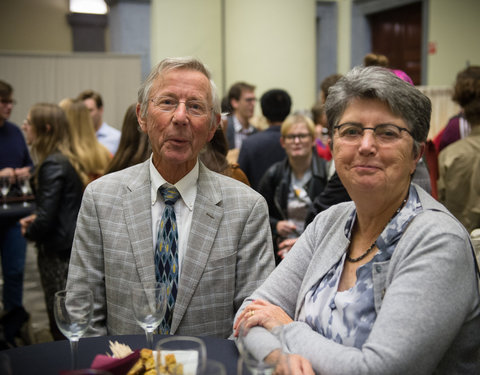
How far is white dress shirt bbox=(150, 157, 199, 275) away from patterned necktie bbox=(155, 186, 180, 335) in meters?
0.02

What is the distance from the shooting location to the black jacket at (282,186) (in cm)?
409

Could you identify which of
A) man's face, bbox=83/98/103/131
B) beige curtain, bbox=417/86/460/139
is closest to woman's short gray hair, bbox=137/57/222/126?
man's face, bbox=83/98/103/131

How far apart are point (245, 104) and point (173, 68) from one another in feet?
15.9

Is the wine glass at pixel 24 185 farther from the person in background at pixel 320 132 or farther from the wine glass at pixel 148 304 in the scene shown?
the wine glass at pixel 148 304

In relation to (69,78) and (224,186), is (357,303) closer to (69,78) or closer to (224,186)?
(224,186)

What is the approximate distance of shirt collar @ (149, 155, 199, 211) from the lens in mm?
2289

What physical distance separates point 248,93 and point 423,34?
13.9ft

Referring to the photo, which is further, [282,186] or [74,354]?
[282,186]

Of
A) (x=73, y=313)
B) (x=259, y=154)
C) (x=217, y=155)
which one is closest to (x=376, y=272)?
(x=73, y=313)

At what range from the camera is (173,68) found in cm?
222

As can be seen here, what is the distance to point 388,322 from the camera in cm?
144

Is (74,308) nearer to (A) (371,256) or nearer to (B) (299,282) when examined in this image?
(B) (299,282)

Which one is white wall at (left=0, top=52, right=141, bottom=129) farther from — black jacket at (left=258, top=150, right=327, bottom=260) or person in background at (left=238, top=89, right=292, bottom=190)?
black jacket at (left=258, top=150, right=327, bottom=260)

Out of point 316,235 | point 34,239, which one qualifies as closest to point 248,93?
point 34,239
